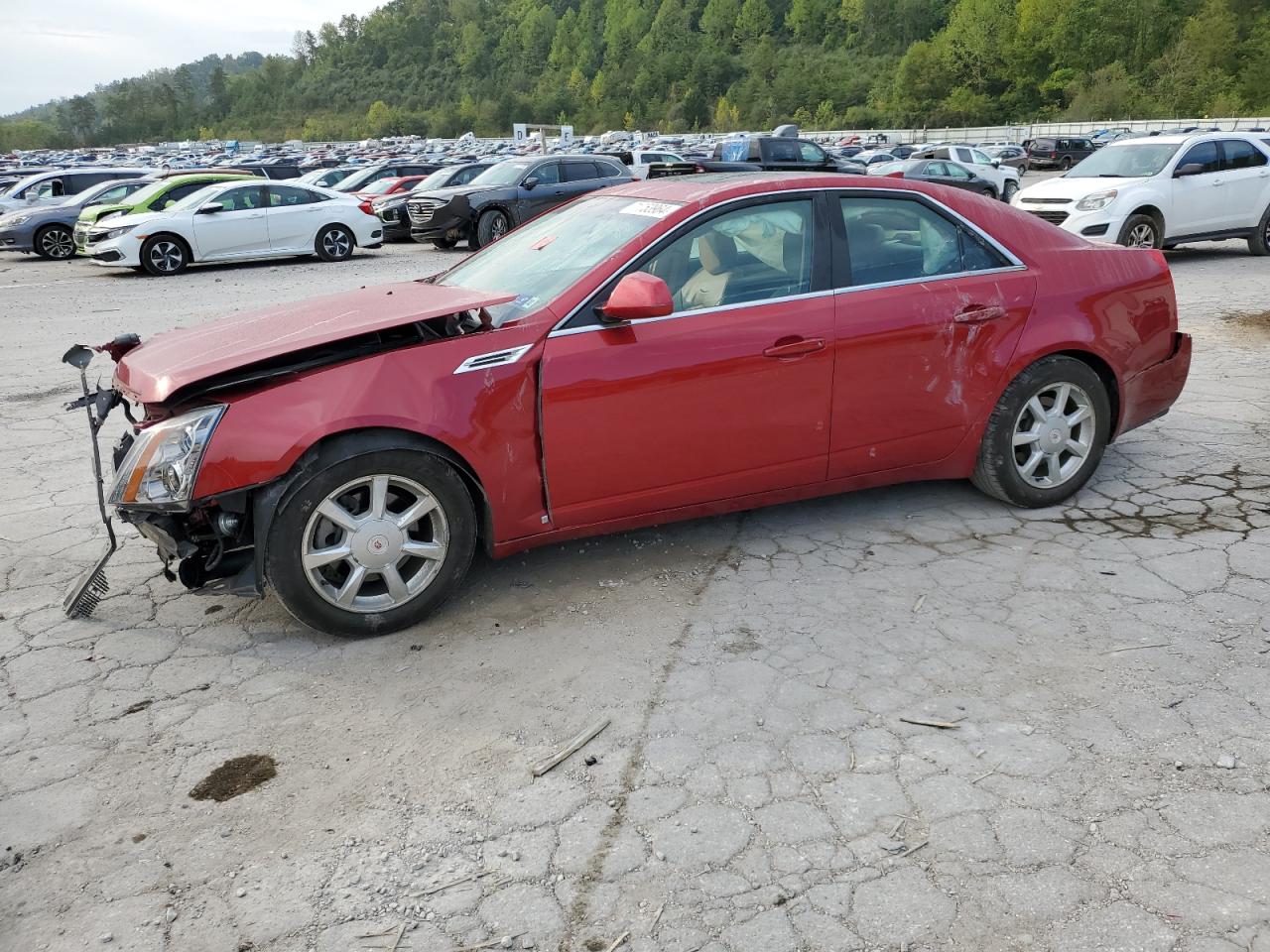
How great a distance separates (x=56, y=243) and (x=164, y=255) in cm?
531

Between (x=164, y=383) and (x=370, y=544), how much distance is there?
908 millimetres

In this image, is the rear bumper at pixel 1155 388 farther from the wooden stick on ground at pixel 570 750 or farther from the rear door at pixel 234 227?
the rear door at pixel 234 227

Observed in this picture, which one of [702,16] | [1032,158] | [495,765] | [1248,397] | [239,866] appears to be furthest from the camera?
[702,16]

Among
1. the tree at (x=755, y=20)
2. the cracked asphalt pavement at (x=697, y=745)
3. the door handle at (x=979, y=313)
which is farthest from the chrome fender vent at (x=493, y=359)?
the tree at (x=755, y=20)

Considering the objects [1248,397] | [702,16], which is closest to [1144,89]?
[702,16]

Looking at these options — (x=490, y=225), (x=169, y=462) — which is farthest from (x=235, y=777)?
(x=490, y=225)

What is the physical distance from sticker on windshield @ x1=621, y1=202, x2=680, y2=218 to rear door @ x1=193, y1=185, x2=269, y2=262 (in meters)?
14.1

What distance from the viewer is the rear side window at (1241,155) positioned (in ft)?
43.9

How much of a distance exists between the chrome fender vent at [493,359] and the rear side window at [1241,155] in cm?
1321

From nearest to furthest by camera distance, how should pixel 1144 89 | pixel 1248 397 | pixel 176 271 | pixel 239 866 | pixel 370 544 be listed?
pixel 239 866
pixel 370 544
pixel 1248 397
pixel 176 271
pixel 1144 89

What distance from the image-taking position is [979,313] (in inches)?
176

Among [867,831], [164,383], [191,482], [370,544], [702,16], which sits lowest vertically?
[867,831]

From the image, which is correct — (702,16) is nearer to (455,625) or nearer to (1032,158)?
(1032,158)

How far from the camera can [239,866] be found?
2584mm
